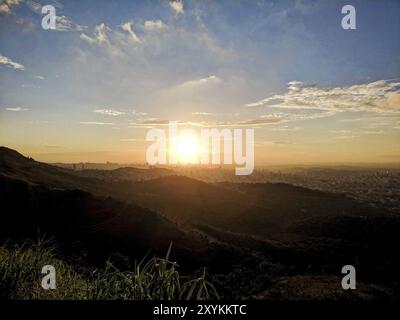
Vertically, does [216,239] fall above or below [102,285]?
below

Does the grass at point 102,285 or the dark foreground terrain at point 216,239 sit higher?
the grass at point 102,285

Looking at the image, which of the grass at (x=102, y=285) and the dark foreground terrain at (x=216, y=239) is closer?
the grass at (x=102, y=285)

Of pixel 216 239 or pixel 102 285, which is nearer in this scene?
pixel 102 285

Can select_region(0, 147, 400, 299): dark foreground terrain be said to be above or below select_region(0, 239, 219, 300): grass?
below

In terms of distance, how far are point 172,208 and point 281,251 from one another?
694 inches

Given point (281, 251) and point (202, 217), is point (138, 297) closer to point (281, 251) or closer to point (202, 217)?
point (281, 251)

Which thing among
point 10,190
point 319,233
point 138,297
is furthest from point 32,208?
point 138,297

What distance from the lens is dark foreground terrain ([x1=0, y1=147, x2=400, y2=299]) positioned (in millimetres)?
12992

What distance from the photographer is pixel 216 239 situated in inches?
977

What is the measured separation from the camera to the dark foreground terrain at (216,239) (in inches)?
512

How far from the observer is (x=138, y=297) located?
4.11 m

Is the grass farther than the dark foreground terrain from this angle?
No
